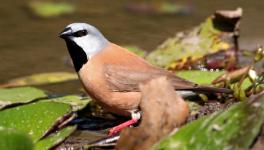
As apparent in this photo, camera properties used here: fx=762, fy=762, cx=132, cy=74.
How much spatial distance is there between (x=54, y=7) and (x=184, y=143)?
19.0 feet

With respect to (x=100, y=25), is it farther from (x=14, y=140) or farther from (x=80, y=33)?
(x=14, y=140)

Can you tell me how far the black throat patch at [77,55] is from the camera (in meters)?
5.08

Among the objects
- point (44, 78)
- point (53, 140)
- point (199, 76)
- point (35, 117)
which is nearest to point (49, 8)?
point (44, 78)

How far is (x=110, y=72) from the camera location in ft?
16.6

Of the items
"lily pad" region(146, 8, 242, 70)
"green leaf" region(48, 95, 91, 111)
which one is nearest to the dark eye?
"green leaf" region(48, 95, 91, 111)

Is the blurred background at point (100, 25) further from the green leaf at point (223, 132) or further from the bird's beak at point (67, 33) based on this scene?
the green leaf at point (223, 132)

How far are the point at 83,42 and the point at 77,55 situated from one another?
0.11m

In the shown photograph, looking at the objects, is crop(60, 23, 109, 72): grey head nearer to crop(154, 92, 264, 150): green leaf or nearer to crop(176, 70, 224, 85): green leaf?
crop(176, 70, 224, 85): green leaf

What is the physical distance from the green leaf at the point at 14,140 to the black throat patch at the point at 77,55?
1978 millimetres

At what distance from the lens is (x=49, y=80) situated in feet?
21.1

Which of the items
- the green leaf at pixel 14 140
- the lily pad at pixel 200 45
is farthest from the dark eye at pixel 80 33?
the green leaf at pixel 14 140

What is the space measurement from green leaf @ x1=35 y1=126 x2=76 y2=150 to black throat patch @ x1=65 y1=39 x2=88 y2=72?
1.29 metres

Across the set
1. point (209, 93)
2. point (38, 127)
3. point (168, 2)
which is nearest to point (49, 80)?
point (209, 93)

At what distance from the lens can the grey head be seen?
5.09 metres
